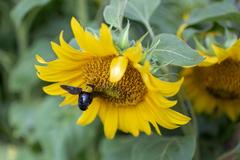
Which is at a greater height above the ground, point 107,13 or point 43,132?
point 107,13

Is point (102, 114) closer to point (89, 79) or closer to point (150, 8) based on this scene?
point (89, 79)

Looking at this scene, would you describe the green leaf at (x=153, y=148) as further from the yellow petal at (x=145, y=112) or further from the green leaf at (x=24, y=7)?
the green leaf at (x=24, y=7)

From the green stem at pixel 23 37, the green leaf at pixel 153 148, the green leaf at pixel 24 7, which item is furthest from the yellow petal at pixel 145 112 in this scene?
the green stem at pixel 23 37

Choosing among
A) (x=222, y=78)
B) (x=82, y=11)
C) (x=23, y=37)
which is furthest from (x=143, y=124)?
(x=23, y=37)

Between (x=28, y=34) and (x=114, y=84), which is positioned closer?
(x=114, y=84)

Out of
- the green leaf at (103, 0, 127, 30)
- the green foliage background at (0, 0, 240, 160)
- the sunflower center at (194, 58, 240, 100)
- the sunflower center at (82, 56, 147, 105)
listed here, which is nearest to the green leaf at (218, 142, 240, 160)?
the green foliage background at (0, 0, 240, 160)

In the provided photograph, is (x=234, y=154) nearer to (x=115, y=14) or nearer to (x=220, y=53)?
(x=220, y=53)

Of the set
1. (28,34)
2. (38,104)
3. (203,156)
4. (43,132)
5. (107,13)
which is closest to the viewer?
(107,13)

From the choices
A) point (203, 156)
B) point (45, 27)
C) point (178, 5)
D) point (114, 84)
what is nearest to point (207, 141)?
point (203, 156)
